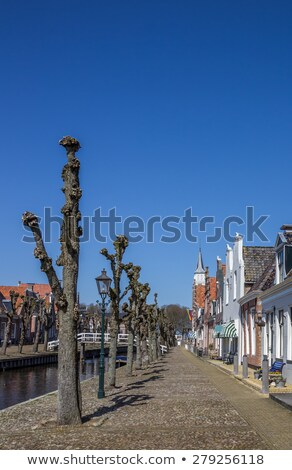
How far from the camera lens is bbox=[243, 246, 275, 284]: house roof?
39.9 m

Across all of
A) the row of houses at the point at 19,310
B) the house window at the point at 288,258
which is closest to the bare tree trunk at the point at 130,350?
the house window at the point at 288,258

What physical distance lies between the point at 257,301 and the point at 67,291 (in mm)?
19257

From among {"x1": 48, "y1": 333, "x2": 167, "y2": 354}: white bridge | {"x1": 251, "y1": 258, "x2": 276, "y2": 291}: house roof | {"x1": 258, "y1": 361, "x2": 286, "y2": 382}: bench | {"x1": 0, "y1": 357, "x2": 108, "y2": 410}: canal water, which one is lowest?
{"x1": 0, "y1": 357, "x2": 108, "y2": 410}: canal water

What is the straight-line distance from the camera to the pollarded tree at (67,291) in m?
14.2

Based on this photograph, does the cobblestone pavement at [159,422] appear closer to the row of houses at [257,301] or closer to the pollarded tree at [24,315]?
the row of houses at [257,301]

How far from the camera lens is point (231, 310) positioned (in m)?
46.1

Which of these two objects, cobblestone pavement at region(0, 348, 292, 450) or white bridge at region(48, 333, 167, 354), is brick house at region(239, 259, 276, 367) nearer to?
cobblestone pavement at region(0, 348, 292, 450)

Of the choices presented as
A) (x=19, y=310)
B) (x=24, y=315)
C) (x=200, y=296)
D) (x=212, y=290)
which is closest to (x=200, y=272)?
(x=200, y=296)

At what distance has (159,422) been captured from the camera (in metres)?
14.6

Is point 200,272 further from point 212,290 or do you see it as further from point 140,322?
point 140,322

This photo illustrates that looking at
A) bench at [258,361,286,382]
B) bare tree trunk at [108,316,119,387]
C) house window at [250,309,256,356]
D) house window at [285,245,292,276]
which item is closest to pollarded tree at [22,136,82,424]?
bare tree trunk at [108,316,119,387]

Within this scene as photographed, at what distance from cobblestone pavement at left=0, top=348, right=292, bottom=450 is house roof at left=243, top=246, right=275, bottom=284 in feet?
56.8
